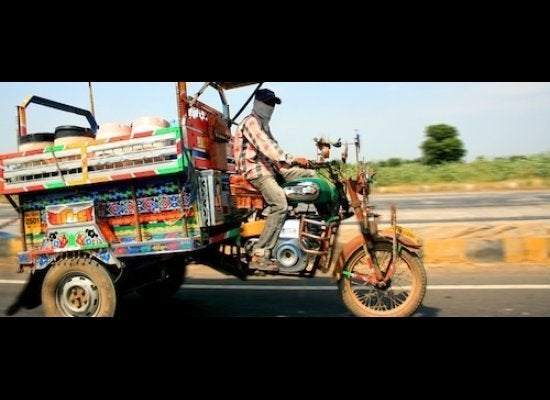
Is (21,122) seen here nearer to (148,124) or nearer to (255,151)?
(148,124)

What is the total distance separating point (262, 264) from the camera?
4.56 m

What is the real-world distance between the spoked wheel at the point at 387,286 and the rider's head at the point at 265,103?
1.61 metres

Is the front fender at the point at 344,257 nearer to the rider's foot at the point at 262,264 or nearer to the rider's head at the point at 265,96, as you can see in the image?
the rider's foot at the point at 262,264

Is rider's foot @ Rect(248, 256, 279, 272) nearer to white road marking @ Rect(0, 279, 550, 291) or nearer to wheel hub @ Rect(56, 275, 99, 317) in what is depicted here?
white road marking @ Rect(0, 279, 550, 291)

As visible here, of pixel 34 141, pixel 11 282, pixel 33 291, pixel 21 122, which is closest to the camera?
pixel 34 141

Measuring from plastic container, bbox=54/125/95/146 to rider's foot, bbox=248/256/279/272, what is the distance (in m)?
1.96

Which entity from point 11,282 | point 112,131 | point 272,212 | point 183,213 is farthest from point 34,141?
point 11,282

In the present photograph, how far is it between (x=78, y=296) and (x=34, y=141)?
1.56m

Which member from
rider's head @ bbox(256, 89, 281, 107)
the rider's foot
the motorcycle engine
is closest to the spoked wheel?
the motorcycle engine

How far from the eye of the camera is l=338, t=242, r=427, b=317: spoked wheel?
417 centimetres
